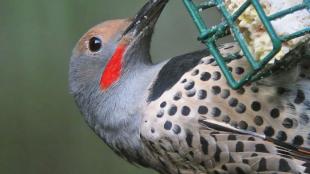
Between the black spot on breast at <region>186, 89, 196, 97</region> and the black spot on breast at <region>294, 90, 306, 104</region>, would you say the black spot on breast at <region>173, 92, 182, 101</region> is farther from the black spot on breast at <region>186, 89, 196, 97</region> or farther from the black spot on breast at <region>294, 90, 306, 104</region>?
the black spot on breast at <region>294, 90, 306, 104</region>

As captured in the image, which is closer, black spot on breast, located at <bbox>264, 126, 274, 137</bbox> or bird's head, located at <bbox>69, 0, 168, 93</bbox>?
black spot on breast, located at <bbox>264, 126, 274, 137</bbox>

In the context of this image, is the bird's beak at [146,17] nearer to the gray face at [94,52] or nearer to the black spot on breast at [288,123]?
the gray face at [94,52]

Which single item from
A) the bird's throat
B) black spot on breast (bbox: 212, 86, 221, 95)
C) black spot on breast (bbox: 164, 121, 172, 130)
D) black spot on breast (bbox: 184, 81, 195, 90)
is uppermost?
the bird's throat

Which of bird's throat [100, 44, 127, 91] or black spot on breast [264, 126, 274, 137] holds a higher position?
bird's throat [100, 44, 127, 91]

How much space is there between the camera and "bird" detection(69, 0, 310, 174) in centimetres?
318

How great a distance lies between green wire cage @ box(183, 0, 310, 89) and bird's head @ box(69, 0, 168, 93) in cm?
59

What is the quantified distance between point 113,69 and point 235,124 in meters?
0.82

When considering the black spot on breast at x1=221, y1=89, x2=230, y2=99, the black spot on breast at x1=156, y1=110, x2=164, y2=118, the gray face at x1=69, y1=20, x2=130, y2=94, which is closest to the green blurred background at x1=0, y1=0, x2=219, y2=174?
the gray face at x1=69, y1=20, x2=130, y2=94

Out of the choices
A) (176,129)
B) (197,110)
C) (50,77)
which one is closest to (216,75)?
(197,110)

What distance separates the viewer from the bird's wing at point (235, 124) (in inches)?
124

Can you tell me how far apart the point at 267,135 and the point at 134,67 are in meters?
0.87

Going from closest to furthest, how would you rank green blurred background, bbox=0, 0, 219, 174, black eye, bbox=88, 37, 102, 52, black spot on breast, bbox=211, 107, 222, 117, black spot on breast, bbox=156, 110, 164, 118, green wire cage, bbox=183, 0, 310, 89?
green wire cage, bbox=183, 0, 310, 89
black spot on breast, bbox=211, 107, 222, 117
black spot on breast, bbox=156, 110, 164, 118
black eye, bbox=88, 37, 102, 52
green blurred background, bbox=0, 0, 219, 174

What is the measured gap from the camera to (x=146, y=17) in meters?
3.60

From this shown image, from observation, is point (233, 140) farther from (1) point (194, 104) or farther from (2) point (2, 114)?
(2) point (2, 114)
